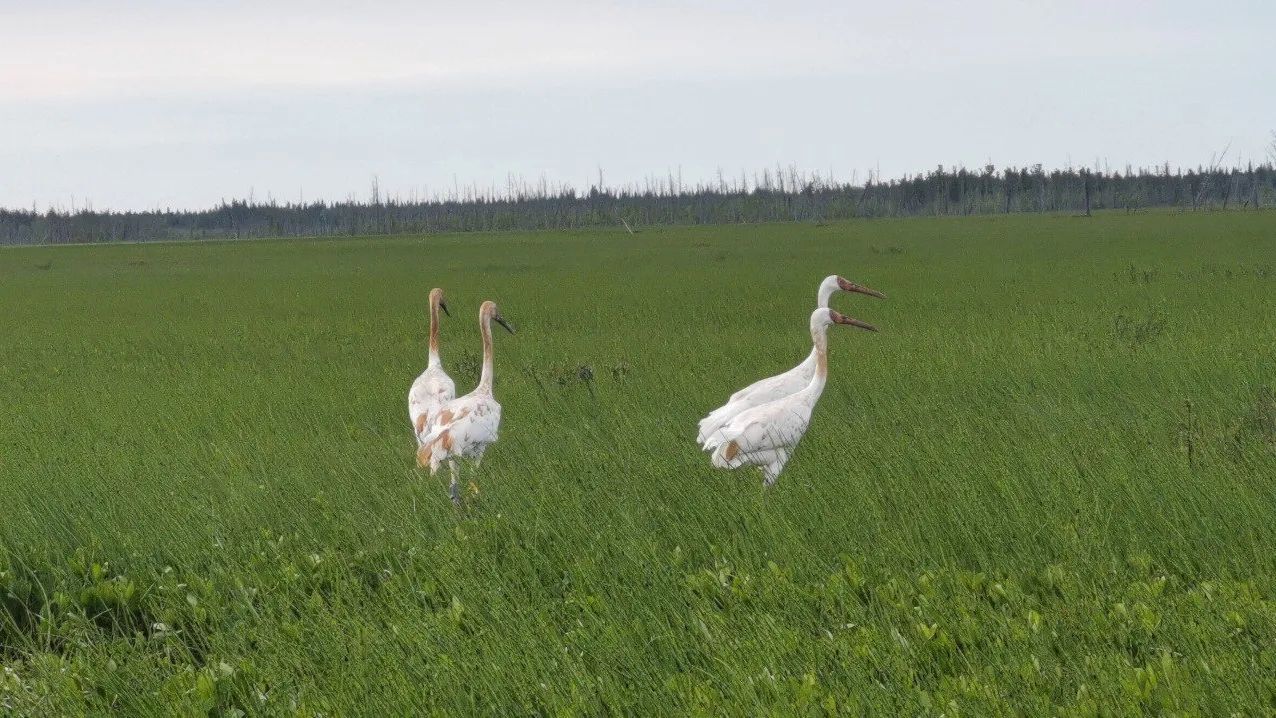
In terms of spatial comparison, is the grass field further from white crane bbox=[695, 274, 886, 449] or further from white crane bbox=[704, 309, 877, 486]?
white crane bbox=[695, 274, 886, 449]

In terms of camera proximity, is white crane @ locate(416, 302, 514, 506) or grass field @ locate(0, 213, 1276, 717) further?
white crane @ locate(416, 302, 514, 506)

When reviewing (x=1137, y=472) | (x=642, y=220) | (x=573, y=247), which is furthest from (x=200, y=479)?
(x=642, y=220)

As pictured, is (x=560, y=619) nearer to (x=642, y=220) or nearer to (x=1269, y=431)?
(x=1269, y=431)

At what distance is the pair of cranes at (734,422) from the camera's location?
23.7ft

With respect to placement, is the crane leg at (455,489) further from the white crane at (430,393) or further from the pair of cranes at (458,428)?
the white crane at (430,393)

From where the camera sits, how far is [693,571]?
5645 millimetres

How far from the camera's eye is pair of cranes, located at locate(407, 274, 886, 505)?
7.21 m

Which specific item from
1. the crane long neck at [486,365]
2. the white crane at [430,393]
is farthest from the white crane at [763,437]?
the white crane at [430,393]

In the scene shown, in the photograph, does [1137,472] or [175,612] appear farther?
[1137,472]

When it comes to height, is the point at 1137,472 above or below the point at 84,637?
above

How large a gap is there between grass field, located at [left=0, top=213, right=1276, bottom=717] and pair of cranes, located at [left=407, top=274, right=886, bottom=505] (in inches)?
7.1

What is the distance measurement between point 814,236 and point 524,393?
4396 cm

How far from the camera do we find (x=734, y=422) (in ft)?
24.2

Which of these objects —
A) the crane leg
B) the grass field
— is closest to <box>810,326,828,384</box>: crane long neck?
the grass field
